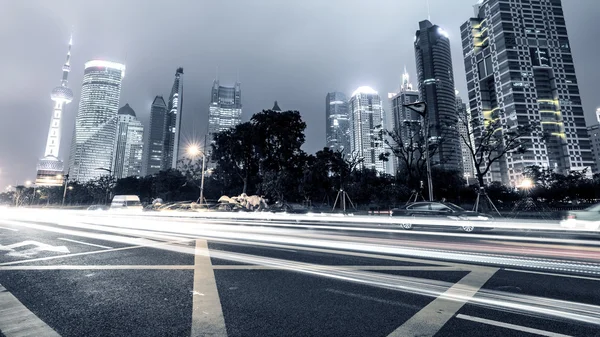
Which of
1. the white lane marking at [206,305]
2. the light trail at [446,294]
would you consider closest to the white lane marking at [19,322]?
the white lane marking at [206,305]

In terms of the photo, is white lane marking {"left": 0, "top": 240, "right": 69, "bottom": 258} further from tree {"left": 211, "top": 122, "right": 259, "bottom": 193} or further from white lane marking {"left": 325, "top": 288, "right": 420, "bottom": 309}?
tree {"left": 211, "top": 122, "right": 259, "bottom": 193}

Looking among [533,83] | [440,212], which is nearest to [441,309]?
[440,212]

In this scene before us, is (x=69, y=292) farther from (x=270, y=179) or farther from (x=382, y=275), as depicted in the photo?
(x=270, y=179)

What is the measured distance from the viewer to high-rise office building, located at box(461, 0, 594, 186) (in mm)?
136875

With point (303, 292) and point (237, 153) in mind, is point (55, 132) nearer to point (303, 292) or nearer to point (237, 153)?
point (237, 153)

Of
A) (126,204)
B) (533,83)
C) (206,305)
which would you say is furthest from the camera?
(533,83)

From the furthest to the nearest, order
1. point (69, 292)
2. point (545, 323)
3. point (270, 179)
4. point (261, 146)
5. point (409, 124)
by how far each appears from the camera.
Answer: point (261, 146) → point (270, 179) → point (409, 124) → point (69, 292) → point (545, 323)

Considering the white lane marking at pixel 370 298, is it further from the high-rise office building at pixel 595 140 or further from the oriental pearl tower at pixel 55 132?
the high-rise office building at pixel 595 140

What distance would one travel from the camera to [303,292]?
4.56m

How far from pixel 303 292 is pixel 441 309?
1.94m

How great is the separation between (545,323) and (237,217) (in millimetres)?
21174

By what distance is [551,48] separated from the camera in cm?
14662

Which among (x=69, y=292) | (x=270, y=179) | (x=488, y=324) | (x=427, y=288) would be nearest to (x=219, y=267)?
(x=69, y=292)

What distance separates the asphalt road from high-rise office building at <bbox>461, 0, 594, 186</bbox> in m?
156
